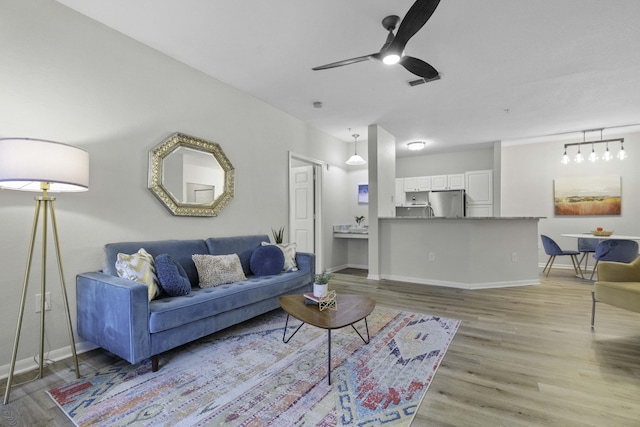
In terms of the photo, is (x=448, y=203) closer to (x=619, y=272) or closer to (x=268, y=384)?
(x=619, y=272)

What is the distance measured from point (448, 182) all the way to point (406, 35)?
5073mm

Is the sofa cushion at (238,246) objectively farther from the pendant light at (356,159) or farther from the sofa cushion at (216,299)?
the pendant light at (356,159)

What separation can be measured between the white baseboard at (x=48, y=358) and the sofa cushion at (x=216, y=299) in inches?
29.5

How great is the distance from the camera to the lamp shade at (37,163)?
5.65 ft

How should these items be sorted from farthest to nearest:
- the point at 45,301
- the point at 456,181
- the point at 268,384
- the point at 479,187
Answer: the point at 456,181
the point at 479,187
the point at 45,301
the point at 268,384

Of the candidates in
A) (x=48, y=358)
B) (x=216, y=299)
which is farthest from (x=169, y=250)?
(x=48, y=358)

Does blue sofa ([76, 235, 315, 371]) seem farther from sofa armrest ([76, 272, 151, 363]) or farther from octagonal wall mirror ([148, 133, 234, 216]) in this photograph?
octagonal wall mirror ([148, 133, 234, 216])

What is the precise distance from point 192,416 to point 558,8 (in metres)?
3.69

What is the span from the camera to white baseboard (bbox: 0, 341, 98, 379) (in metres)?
2.02

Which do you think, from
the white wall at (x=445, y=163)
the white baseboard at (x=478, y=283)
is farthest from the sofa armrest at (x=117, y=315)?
the white wall at (x=445, y=163)

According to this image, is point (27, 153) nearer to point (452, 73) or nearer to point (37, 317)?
point (37, 317)

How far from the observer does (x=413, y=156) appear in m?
7.20

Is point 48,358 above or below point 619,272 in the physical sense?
below

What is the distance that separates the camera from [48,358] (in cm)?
221
